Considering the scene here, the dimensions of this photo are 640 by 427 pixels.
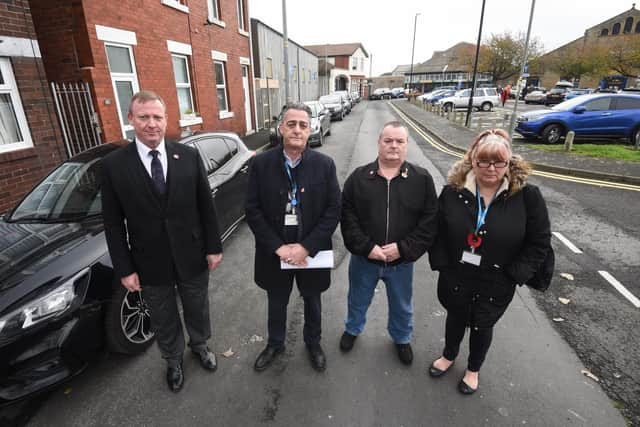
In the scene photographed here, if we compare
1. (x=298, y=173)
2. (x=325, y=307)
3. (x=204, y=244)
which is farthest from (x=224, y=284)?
(x=298, y=173)

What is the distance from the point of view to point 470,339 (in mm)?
2418

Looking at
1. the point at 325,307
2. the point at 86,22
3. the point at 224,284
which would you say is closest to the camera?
the point at 325,307

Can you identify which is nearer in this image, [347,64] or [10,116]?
[10,116]

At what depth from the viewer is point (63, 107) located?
6055 mm

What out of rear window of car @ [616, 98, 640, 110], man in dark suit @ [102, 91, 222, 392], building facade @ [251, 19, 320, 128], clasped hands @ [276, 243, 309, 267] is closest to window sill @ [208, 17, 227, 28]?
building facade @ [251, 19, 320, 128]

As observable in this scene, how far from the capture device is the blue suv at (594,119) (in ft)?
35.3

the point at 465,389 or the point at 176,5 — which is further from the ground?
the point at 176,5

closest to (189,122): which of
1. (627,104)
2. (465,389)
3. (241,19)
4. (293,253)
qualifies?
(241,19)

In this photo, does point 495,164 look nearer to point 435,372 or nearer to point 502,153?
point 502,153

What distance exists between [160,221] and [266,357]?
1.40 m

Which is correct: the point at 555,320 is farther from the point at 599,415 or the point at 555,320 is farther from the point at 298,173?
the point at 298,173

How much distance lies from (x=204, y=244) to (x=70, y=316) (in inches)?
37.2

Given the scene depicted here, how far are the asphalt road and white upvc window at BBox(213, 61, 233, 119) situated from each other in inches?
398

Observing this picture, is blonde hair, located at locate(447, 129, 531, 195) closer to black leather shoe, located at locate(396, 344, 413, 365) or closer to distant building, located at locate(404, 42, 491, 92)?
black leather shoe, located at locate(396, 344, 413, 365)
